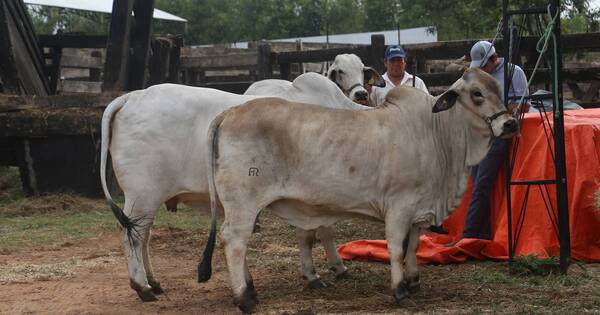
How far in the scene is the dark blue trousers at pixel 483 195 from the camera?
882cm

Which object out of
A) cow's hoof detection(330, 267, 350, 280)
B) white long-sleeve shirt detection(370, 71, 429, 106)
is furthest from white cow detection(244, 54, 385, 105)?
cow's hoof detection(330, 267, 350, 280)

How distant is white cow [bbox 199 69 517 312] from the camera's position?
23.1 ft

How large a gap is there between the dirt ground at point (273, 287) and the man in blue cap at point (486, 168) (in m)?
0.58

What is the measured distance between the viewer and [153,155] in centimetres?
780

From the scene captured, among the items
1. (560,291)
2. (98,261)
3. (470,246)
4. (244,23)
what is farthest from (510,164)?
(244,23)

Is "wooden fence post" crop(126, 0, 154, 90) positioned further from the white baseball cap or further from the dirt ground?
the white baseball cap

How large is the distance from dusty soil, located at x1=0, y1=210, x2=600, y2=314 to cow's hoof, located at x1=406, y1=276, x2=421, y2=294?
0.20 ft

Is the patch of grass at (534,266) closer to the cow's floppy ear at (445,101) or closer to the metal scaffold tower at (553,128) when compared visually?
the metal scaffold tower at (553,128)

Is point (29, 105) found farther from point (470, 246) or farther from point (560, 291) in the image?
point (560, 291)

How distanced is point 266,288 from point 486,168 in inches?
91.9

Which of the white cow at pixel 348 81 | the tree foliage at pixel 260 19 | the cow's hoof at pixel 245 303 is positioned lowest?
the cow's hoof at pixel 245 303

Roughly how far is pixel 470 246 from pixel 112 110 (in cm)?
326

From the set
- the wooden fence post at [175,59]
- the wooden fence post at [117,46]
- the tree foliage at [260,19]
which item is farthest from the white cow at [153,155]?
the tree foliage at [260,19]

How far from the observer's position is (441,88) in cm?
1530
